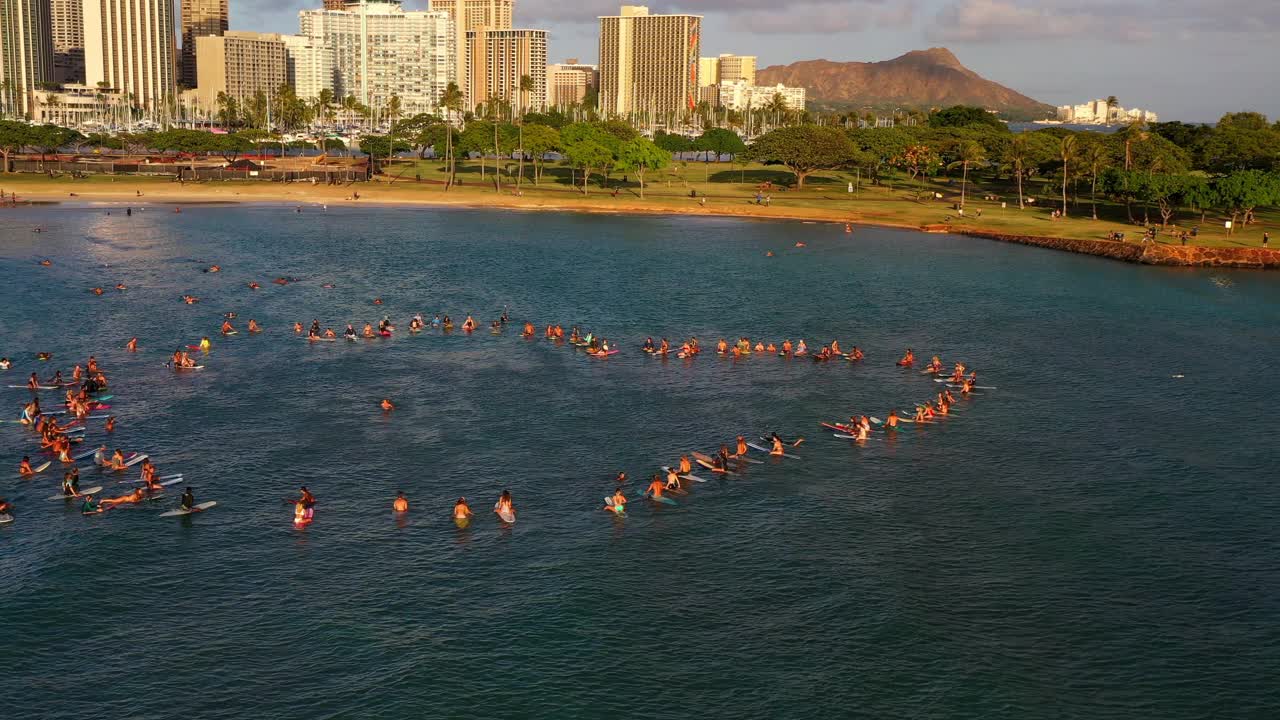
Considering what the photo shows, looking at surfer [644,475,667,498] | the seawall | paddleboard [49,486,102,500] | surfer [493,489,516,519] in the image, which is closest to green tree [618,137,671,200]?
the seawall

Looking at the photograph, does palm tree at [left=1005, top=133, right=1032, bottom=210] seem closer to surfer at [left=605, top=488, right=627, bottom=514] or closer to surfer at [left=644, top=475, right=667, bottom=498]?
surfer at [left=644, top=475, right=667, bottom=498]

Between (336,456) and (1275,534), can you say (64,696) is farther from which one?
(1275,534)

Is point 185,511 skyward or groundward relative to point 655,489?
groundward

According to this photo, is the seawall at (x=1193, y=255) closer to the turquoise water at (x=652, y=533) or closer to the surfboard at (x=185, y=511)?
the turquoise water at (x=652, y=533)

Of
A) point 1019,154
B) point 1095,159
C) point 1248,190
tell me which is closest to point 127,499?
point 1248,190

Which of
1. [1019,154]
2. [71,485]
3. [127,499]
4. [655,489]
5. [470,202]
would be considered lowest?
[127,499]

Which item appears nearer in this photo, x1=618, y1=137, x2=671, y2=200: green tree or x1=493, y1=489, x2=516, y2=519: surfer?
x1=493, y1=489, x2=516, y2=519: surfer

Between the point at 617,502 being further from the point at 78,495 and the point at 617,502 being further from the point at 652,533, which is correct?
the point at 78,495

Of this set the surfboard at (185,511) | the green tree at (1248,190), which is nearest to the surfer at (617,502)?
the surfboard at (185,511)

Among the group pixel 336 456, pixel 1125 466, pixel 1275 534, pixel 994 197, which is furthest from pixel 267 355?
pixel 994 197
